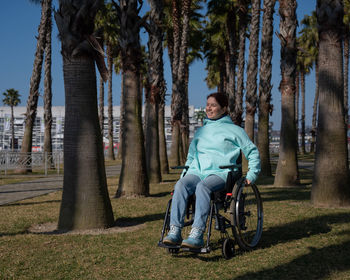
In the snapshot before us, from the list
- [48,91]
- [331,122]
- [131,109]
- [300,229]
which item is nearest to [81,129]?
[300,229]

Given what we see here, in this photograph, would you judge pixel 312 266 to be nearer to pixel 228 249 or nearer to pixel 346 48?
pixel 228 249

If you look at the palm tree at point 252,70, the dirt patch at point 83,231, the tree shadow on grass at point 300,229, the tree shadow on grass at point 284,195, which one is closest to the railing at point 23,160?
the palm tree at point 252,70

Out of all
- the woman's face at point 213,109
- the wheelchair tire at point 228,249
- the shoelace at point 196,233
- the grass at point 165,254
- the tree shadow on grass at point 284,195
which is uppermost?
the woman's face at point 213,109

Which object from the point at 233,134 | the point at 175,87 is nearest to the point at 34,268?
the point at 233,134

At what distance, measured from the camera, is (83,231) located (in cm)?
616

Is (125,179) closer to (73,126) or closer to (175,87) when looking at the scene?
(73,126)

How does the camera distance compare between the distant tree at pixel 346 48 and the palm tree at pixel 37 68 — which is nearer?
the palm tree at pixel 37 68

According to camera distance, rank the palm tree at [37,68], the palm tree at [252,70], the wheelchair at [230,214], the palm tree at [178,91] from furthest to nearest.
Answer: the palm tree at [178,91]
the palm tree at [37,68]
the palm tree at [252,70]
the wheelchair at [230,214]

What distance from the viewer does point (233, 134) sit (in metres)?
4.75

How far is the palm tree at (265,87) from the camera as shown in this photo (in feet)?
52.8

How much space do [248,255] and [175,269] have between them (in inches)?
35.8

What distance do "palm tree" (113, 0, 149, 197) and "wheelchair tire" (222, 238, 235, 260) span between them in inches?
231

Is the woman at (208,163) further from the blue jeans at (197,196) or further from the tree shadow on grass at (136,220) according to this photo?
the tree shadow on grass at (136,220)

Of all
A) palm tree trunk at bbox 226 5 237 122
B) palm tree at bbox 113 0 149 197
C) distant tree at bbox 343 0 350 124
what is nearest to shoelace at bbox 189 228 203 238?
palm tree at bbox 113 0 149 197
